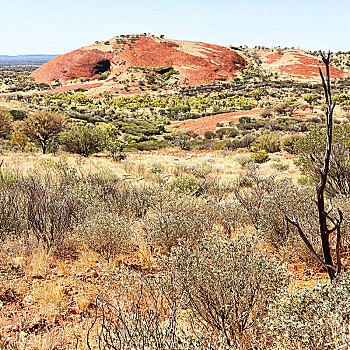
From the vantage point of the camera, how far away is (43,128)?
15.9 meters

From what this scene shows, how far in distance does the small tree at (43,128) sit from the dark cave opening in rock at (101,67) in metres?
56.1

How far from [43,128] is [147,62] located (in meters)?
54.3

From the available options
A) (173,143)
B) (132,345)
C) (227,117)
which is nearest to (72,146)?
(173,143)

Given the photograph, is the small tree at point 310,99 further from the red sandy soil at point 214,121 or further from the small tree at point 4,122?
the small tree at point 4,122

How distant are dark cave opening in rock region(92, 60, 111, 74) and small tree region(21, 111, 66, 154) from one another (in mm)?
56080

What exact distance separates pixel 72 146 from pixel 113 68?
185ft

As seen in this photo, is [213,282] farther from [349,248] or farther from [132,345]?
[349,248]

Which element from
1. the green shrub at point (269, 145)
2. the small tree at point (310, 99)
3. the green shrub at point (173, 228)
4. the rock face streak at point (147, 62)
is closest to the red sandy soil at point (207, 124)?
the small tree at point (310, 99)

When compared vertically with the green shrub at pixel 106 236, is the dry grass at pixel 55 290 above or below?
below

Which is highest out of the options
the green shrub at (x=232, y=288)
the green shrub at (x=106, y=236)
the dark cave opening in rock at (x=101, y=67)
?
the dark cave opening in rock at (x=101, y=67)

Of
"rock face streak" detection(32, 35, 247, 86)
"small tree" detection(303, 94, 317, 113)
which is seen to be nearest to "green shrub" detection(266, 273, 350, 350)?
"small tree" detection(303, 94, 317, 113)

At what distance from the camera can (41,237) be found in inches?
172

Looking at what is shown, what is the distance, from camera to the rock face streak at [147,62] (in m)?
63.0

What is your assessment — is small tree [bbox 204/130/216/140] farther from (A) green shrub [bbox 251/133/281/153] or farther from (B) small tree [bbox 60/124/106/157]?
(B) small tree [bbox 60/124/106/157]
